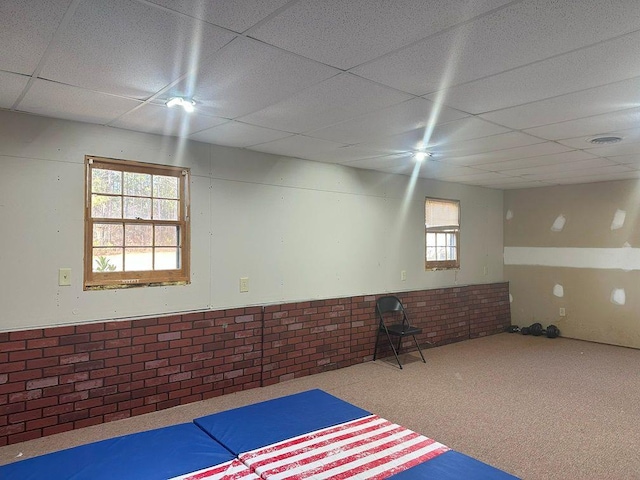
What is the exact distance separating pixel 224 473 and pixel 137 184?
7.81 ft

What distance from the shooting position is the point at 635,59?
81.6 inches

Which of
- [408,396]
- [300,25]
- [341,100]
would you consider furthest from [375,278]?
[300,25]

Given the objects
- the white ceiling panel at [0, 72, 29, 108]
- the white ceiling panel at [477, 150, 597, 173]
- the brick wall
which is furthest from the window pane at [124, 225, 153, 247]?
the white ceiling panel at [477, 150, 597, 173]

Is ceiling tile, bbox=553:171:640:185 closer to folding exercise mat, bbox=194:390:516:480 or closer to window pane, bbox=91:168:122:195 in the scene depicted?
folding exercise mat, bbox=194:390:516:480

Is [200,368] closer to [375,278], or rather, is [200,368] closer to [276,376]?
[276,376]

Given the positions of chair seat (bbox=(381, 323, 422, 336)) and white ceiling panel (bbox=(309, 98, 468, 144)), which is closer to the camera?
white ceiling panel (bbox=(309, 98, 468, 144))

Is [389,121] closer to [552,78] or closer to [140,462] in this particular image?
[552,78]

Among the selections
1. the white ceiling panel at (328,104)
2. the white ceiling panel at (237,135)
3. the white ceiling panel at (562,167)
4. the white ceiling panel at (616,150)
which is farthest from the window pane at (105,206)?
the white ceiling panel at (562,167)

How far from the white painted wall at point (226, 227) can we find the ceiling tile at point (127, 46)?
1.00 meters

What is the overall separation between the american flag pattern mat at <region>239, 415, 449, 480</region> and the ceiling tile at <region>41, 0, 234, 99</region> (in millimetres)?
2203

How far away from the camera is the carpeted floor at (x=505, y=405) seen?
113 inches

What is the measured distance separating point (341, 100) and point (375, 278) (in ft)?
9.77

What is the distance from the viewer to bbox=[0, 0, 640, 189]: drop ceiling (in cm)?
170

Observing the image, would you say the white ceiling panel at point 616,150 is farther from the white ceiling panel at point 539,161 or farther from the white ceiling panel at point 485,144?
the white ceiling panel at point 485,144
